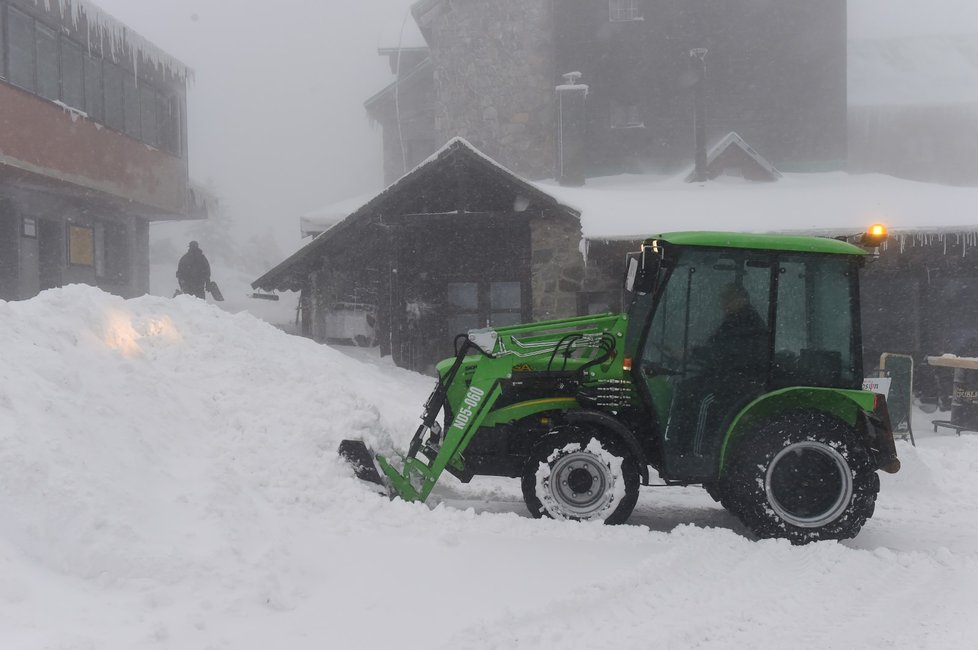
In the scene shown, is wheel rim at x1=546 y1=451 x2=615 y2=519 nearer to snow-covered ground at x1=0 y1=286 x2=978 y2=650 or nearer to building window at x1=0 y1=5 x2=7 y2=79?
snow-covered ground at x1=0 y1=286 x2=978 y2=650

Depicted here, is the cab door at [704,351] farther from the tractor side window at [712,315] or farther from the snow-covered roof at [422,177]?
the snow-covered roof at [422,177]

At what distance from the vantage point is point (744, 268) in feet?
19.4

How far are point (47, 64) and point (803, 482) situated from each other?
635 inches

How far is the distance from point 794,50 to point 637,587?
813 inches

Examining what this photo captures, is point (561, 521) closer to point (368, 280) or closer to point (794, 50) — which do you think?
point (368, 280)

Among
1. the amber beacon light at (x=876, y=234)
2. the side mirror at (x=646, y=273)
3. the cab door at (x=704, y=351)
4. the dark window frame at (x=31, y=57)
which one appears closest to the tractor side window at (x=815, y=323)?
the cab door at (x=704, y=351)

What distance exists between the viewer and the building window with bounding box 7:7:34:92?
599 inches

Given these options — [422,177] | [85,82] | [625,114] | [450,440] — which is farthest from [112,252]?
[450,440]

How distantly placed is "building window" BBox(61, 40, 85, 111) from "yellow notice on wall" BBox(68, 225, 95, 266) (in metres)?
2.97

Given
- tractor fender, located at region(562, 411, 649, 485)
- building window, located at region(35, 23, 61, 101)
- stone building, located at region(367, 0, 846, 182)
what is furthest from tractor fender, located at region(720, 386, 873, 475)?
stone building, located at region(367, 0, 846, 182)

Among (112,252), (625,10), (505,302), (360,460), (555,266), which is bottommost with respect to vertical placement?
(360,460)

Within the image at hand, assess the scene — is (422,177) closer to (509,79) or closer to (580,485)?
(509,79)

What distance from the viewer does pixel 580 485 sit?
588 cm

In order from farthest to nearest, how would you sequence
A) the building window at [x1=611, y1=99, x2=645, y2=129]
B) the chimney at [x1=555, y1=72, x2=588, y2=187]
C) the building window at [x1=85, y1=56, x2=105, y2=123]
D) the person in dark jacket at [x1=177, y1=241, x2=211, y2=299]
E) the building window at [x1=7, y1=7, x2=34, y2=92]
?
the building window at [x1=611, y1=99, x2=645, y2=129] < the chimney at [x1=555, y1=72, x2=588, y2=187] < the building window at [x1=85, y1=56, x2=105, y2=123] < the person in dark jacket at [x1=177, y1=241, x2=211, y2=299] < the building window at [x1=7, y1=7, x2=34, y2=92]
